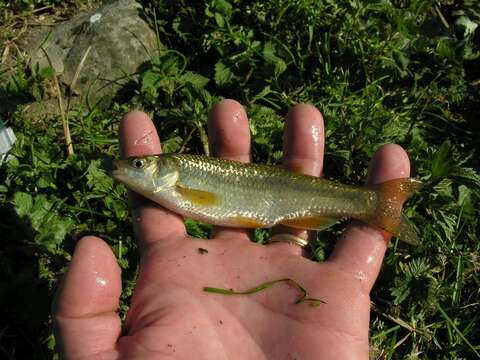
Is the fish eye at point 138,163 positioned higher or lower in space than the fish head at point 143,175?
higher

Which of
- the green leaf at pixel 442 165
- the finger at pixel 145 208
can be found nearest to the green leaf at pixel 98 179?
the finger at pixel 145 208

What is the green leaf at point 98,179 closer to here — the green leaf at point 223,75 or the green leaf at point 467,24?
the green leaf at point 223,75

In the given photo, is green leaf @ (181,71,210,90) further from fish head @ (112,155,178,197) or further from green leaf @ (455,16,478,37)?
green leaf @ (455,16,478,37)

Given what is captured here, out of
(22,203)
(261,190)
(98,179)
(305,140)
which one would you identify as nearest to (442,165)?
(305,140)

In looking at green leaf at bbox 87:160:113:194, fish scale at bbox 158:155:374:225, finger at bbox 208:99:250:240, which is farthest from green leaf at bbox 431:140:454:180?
green leaf at bbox 87:160:113:194

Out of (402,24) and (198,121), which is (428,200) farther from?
(198,121)

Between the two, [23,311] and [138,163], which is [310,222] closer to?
[138,163]

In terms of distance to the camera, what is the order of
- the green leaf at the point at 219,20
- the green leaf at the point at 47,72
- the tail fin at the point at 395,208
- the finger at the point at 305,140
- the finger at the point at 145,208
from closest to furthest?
the finger at the point at 145,208 < the tail fin at the point at 395,208 < the finger at the point at 305,140 < the green leaf at the point at 47,72 < the green leaf at the point at 219,20
